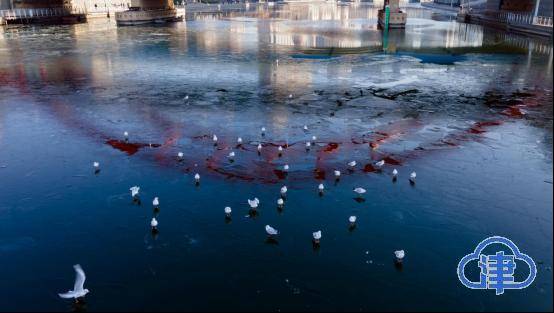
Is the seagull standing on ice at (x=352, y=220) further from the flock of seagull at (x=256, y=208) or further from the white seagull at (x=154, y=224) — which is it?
the white seagull at (x=154, y=224)

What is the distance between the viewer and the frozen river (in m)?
10.6

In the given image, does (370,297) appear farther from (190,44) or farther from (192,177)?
(190,44)

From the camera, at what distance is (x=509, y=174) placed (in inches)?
624

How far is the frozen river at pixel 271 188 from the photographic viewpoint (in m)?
10.6

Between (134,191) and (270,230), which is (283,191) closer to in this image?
(270,230)

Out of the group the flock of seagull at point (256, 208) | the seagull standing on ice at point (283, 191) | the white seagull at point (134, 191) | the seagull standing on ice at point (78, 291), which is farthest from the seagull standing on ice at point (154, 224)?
the seagull standing on ice at point (283, 191)

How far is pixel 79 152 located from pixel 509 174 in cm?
1651

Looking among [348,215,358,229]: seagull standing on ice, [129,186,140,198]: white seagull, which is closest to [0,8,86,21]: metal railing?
[129,186,140,198]: white seagull

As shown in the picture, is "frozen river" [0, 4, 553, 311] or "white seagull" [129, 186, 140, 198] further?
"white seagull" [129, 186, 140, 198]

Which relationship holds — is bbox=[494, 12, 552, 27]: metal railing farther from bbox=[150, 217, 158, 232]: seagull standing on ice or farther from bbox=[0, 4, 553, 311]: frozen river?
bbox=[150, 217, 158, 232]: seagull standing on ice

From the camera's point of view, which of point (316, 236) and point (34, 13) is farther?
point (34, 13)

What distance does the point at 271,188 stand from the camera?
49.5ft

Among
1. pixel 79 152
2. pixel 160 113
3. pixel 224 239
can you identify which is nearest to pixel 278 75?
pixel 160 113

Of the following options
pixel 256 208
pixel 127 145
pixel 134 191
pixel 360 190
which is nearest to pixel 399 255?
pixel 360 190
